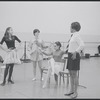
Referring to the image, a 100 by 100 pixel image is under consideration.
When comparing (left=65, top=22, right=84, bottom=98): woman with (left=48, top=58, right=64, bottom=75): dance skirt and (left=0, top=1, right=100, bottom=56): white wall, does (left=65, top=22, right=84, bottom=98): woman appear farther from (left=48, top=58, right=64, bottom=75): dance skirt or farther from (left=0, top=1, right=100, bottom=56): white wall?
(left=0, top=1, right=100, bottom=56): white wall

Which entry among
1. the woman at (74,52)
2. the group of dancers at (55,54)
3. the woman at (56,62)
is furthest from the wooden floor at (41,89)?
the woman at (74,52)

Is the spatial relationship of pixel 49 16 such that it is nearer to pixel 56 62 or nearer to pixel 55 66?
pixel 56 62

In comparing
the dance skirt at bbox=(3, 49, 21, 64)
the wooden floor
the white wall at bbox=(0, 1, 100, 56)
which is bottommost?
the wooden floor

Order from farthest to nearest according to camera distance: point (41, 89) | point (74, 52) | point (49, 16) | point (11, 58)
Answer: point (49, 16)
point (11, 58)
point (41, 89)
point (74, 52)

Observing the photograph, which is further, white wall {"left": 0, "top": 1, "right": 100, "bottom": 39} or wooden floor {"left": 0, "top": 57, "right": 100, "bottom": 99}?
white wall {"left": 0, "top": 1, "right": 100, "bottom": 39}

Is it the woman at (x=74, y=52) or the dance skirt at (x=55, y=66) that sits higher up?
the woman at (x=74, y=52)

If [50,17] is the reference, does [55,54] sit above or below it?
below

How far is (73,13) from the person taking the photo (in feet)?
43.9

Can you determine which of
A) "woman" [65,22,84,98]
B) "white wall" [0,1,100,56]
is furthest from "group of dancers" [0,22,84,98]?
"white wall" [0,1,100,56]

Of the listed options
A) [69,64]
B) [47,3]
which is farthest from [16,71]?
[47,3]

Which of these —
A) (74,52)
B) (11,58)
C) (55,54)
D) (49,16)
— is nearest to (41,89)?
(55,54)

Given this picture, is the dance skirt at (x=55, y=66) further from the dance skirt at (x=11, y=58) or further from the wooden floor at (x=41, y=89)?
the dance skirt at (x=11, y=58)

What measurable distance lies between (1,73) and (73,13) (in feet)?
22.7

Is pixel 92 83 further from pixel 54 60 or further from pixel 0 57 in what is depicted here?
pixel 0 57
